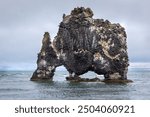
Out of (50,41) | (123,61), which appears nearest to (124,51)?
(123,61)

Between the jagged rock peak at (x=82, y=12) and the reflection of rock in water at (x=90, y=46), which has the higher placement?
the jagged rock peak at (x=82, y=12)

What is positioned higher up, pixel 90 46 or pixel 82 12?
pixel 82 12

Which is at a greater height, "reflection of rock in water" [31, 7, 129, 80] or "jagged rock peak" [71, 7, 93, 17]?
"jagged rock peak" [71, 7, 93, 17]

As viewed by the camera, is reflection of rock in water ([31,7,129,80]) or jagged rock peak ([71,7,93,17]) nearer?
reflection of rock in water ([31,7,129,80])

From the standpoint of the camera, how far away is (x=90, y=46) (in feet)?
353

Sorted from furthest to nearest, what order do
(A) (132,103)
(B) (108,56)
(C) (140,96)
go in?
(B) (108,56) < (C) (140,96) < (A) (132,103)

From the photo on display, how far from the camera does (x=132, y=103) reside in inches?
1592

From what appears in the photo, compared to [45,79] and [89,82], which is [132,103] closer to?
[89,82]

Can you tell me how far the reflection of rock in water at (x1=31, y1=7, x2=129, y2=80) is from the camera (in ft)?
347

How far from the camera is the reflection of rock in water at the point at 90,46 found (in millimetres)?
105875

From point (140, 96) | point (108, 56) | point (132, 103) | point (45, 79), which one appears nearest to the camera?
point (132, 103)

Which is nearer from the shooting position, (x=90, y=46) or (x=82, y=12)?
(x=90, y=46)

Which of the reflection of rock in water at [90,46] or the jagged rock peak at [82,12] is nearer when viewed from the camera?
the reflection of rock in water at [90,46]

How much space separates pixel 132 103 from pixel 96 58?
65.5m
